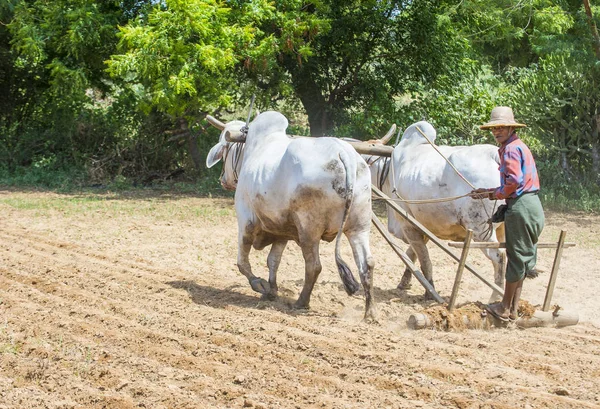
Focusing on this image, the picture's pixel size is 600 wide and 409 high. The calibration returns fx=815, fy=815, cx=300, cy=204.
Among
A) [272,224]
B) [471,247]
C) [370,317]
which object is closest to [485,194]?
[471,247]

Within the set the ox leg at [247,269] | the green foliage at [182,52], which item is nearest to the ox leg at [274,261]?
the ox leg at [247,269]

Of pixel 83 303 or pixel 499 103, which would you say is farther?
pixel 499 103

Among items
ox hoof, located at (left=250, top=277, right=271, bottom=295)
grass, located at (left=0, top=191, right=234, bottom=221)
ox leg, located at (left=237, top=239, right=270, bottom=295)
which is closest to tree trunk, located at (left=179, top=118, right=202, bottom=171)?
grass, located at (left=0, top=191, right=234, bottom=221)

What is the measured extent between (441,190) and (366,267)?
1841mm

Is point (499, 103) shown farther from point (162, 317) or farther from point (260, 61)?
point (162, 317)

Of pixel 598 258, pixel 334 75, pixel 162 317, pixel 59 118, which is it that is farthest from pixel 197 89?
pixel 162 317

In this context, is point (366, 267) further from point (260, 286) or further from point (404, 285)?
point (404, 285)

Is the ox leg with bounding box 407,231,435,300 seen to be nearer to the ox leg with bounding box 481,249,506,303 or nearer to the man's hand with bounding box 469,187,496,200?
the ox leg with bounding box 481,249,506,303

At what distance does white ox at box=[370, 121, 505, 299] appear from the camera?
27.2 ft

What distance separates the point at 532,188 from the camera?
6.66 meters

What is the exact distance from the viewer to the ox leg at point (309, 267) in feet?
23.8

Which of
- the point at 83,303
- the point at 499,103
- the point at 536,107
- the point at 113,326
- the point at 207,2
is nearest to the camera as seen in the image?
the point at 113,326

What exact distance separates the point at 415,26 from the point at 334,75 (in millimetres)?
2157

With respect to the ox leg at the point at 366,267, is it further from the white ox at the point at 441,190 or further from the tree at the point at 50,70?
the tree at the point at 50,70
